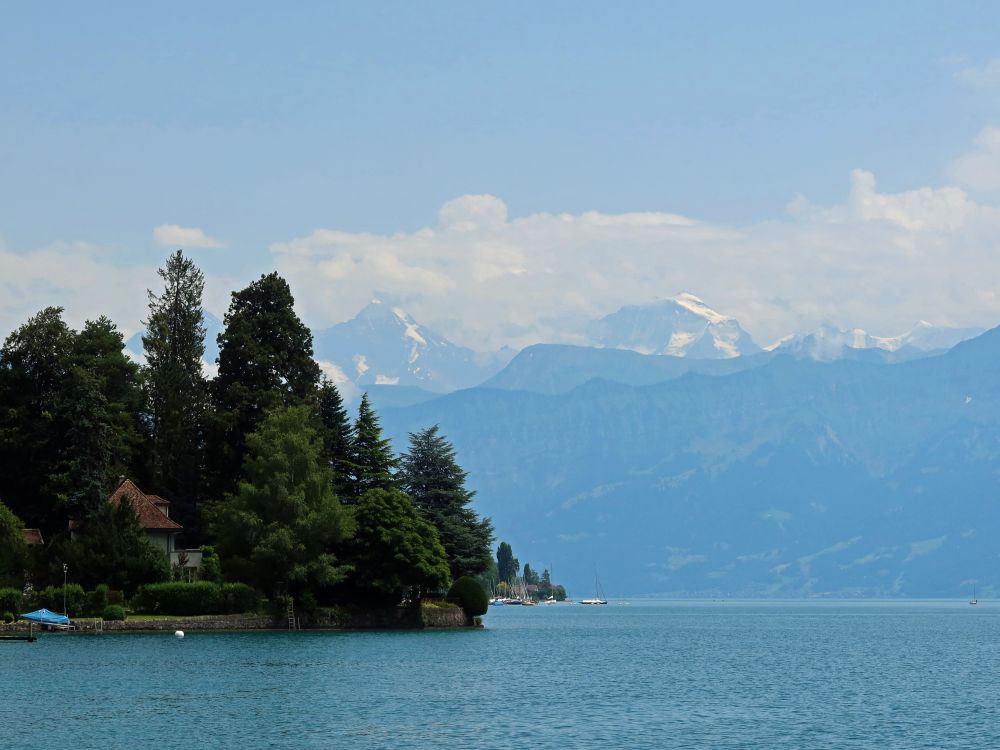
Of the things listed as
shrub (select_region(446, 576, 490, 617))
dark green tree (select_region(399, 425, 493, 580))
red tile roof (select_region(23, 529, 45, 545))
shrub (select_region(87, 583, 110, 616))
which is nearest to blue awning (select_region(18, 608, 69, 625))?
shrub (select_region(87, 583, 110, 616))

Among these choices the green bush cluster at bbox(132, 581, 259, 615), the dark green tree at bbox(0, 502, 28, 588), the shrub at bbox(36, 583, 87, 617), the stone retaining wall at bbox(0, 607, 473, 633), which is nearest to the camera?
the shrub at bbox(36, 583, 87, 617)

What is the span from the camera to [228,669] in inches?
2884

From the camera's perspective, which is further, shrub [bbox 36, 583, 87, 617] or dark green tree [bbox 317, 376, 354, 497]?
dark green tree [bbox 317, 376, 354, 497]

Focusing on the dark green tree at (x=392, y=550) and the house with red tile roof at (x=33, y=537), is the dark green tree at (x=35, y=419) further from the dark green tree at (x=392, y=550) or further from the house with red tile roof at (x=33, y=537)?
the dark green tree at (x=392, y=550)

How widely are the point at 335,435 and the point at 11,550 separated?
2660cm

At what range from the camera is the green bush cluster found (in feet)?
329

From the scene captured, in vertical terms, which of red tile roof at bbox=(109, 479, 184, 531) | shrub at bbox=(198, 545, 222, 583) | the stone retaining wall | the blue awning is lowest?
the stone retaining wall

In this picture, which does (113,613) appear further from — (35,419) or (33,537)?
(35,419)

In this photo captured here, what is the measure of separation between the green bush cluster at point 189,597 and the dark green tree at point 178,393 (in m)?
14.6

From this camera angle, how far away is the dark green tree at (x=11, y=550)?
3875 inches

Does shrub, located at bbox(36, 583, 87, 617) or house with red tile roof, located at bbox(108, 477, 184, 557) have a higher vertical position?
house with red tile roof, located at bbox(108, 477, 184, 557)

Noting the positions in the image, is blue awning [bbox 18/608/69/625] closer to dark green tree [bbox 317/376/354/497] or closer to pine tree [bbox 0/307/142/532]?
pine tree [bbox 0/307/142/532]

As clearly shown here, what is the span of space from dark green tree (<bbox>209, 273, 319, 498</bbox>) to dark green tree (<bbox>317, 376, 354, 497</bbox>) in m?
1.45

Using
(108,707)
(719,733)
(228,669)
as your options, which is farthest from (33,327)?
(719,733)
